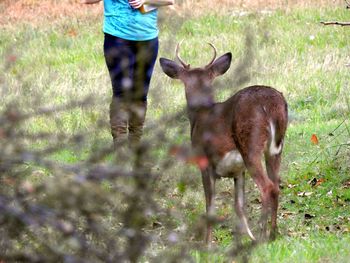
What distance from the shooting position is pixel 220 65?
32.6 ft

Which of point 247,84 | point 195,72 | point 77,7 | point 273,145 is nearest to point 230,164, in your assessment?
point 273,145

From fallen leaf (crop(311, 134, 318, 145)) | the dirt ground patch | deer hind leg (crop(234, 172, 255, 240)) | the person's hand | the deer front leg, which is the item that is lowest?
the dirt ground patch

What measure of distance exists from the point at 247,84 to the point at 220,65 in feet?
7.89

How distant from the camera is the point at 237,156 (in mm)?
8734

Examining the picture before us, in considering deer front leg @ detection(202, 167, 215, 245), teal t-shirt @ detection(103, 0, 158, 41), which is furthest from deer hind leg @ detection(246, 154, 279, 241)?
teal t-shirt @ detection(103, 0, 158, 41)

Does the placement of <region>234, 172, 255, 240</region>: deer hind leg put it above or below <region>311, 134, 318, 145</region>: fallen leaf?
above

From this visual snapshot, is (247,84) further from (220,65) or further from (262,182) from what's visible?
(262,182)

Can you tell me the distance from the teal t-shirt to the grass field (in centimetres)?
26

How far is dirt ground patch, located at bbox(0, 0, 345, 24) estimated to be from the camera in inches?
944

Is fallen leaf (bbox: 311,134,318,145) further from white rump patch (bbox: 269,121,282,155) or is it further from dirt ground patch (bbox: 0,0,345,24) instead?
dirt ground patch (bbox: 0,0,345,24)

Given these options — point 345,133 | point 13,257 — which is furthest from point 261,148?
point 13,257

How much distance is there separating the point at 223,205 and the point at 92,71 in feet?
27.1

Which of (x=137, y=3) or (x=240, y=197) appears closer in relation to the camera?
(x=240, y=197)

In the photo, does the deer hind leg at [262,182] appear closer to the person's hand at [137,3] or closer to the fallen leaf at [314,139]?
the person's hand at [137,3]
